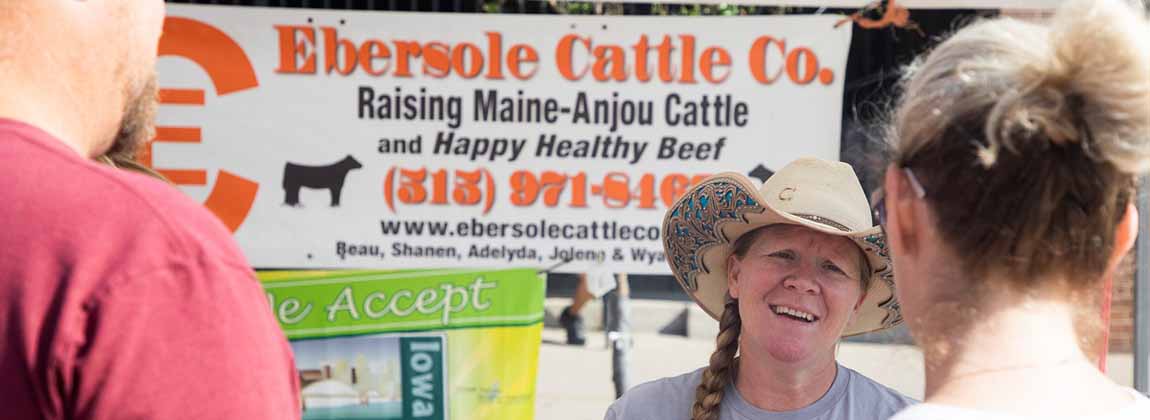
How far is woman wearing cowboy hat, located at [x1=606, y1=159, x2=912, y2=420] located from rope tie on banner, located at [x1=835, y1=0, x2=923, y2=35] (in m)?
1.27

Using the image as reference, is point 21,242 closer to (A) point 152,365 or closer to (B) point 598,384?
(A) point 152,365

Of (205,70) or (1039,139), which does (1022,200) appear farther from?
(205,70)

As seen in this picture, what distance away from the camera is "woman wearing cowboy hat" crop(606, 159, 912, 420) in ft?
8.26

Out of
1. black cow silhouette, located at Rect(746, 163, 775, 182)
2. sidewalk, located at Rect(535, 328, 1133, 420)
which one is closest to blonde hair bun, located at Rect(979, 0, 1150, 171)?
sidewalk, located at Rect(535, 328, 1133, 420)

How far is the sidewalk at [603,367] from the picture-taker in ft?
13.3

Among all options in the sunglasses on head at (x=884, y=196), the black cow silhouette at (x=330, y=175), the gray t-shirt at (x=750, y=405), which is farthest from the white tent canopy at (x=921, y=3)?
the sunglasses on head at (x=884, y=196)

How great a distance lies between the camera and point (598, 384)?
4.48 meters

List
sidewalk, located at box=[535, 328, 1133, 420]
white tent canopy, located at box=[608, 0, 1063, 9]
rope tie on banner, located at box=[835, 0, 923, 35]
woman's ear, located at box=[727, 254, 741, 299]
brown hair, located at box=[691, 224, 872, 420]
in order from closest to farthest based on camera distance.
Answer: brown hair, located at box=[691, 224, 872, 420]
woman's ear, located at box=[727, 254, 741, 299]
white tent canopy, located at box=[608, 0, 1063, 9]
rope tie on banner, located at box=[835, 0, 923, 35]
sidewalk, located at box=[535, 328, 1133, 420]

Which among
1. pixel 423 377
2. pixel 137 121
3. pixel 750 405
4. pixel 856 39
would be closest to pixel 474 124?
pixel 423 377

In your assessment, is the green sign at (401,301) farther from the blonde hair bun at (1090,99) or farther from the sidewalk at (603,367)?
the blonde hair bun at (1090,99)

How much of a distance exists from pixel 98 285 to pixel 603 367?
11.2 feet

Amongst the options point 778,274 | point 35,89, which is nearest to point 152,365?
point 35,89

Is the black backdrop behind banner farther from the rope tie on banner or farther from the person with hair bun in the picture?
the person with hair bun

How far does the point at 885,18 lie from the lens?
3.85 metres
